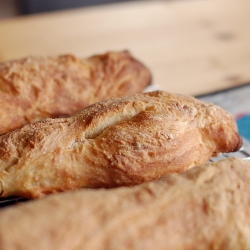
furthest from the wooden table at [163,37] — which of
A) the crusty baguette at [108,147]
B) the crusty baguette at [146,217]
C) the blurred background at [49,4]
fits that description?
the crusty baguette at [146,217]

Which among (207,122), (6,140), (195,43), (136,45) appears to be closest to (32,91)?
(6,140)

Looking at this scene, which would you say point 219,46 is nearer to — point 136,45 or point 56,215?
point 136,45

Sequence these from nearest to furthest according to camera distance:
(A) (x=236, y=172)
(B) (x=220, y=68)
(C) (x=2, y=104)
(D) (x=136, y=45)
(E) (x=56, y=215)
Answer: (E) (x=56, y=215) → (A) (x=236, y=172) → (C) (x=2, y=104) → (B) (x=220, y=68) → (D) (x=136, y=45)

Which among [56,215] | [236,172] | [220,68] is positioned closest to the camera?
[56,215]

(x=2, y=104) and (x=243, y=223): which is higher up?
(x=2, y=104)

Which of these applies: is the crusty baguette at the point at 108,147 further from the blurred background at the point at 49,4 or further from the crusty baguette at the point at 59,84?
the blurred background at the point at 49,4
